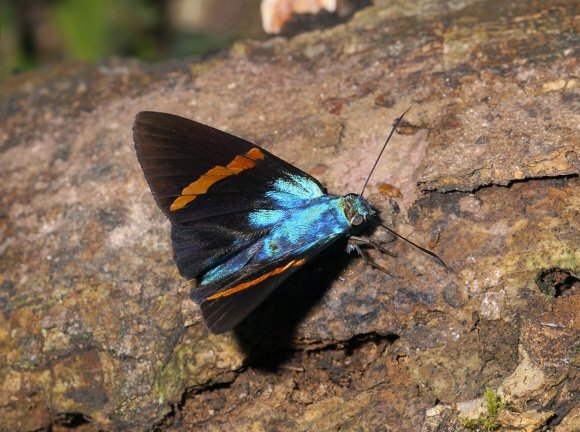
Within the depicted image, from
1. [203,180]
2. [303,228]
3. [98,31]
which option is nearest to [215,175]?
[203,180]

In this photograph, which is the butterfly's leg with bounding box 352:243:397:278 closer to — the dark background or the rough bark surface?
the rough bark surface

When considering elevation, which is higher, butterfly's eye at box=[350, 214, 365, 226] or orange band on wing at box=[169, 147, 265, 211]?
orange band on wing at box=[169, 147, 265, 211]

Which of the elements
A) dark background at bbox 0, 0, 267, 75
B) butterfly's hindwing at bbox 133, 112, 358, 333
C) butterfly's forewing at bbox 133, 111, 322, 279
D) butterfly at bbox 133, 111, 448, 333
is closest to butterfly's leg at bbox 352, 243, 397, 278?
butterfly at bbox 133, 111, 448, 333

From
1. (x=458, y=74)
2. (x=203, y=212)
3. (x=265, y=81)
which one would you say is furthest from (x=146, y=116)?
(x=458, y=74)

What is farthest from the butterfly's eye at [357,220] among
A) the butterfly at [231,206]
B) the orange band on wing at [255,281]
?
the orange band on wing at [255,281]

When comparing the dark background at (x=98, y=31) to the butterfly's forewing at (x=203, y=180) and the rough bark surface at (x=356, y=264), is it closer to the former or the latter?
the rough bark surface at (x=356, y=264)

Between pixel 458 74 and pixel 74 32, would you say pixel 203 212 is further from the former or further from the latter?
pixel 74 32
